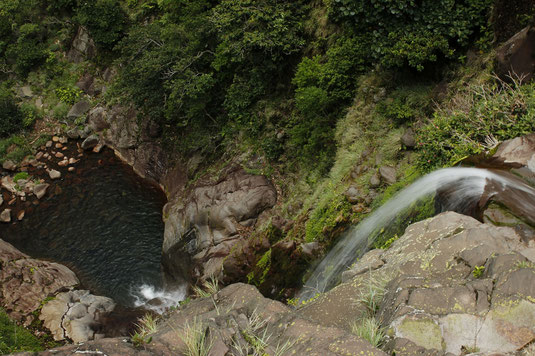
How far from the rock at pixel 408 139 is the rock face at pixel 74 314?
11.1 metres

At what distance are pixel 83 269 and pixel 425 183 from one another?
530 inches

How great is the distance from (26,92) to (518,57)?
2644 centimetres

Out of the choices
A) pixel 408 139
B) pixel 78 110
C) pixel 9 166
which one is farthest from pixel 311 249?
pixel 78 110

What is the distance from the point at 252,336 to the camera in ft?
16.1

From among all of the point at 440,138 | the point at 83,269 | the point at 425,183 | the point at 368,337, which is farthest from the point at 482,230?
the point at 83,269

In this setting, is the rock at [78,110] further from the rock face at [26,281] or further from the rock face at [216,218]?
the rock face at [216,218]

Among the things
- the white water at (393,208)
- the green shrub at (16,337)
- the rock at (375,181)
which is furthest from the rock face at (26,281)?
the rock at (375,181)

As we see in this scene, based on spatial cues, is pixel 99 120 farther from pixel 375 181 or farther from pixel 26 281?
pixel 375 181

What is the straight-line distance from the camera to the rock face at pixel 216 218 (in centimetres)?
1390

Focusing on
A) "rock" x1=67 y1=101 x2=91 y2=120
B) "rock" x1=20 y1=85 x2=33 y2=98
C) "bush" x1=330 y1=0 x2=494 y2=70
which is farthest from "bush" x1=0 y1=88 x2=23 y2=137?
"bush" x1=330 y1=0 x2=494 y2=70

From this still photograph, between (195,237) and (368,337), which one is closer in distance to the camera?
(368,337)

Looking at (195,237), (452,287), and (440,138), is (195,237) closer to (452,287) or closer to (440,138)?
(440,138)

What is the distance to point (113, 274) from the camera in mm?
15664

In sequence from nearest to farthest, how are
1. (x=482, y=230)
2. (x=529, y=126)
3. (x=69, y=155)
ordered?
(x=482, y=230) < (x=529, y=126) < (x=69, y=155)
